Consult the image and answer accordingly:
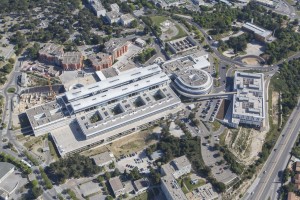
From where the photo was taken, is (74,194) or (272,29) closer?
(74,194)

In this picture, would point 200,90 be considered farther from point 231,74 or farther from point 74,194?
point 74,194

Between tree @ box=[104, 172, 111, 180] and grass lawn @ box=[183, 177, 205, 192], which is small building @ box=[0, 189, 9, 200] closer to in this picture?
tree @ box=[104, 172, 111, 180]

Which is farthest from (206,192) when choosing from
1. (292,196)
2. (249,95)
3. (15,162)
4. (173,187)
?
(15,162)

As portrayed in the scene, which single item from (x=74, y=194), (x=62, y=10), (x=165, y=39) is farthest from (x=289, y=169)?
(x=62, y=10)

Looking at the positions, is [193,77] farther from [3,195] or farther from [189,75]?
[3,195]

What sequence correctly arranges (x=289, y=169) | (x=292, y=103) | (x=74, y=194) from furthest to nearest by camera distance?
1. (x=292, y=103)
2. (x=289, y=169)
3. (x=74, y=194)

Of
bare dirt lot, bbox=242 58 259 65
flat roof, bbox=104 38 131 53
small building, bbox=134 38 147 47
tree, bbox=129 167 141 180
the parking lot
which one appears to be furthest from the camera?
small building, bbox=134 38 147 47

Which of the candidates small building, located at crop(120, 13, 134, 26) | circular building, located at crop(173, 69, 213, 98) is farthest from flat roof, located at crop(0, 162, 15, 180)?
small building, located at crop(120, 13, 134, 26)
